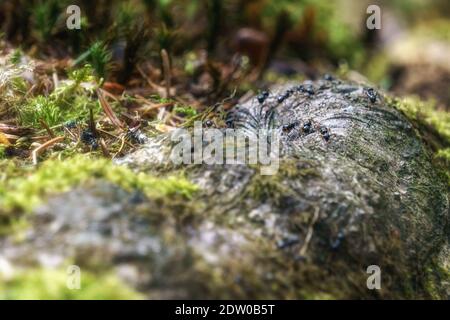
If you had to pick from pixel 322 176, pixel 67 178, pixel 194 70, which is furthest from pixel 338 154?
pixel 194 70

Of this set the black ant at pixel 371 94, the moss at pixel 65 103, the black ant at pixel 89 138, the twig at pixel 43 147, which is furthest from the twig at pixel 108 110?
the black ant at pixel 371 94

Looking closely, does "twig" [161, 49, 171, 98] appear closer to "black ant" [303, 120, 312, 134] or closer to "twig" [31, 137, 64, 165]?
"twig" [31, 137, 64, 165]

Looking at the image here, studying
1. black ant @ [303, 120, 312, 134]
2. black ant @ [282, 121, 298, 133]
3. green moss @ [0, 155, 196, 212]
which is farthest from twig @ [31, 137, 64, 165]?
black ant @ [303, 120, 312, 134]

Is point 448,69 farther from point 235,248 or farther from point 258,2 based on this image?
point 235,248

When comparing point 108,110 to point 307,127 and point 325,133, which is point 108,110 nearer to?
point 307,127

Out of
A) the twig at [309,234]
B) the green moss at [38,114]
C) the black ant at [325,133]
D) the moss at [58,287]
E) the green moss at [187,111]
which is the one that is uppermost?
the green moss at [187,111]

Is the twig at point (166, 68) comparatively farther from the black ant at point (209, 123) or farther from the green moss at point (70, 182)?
the green moss at point (70, 182)
